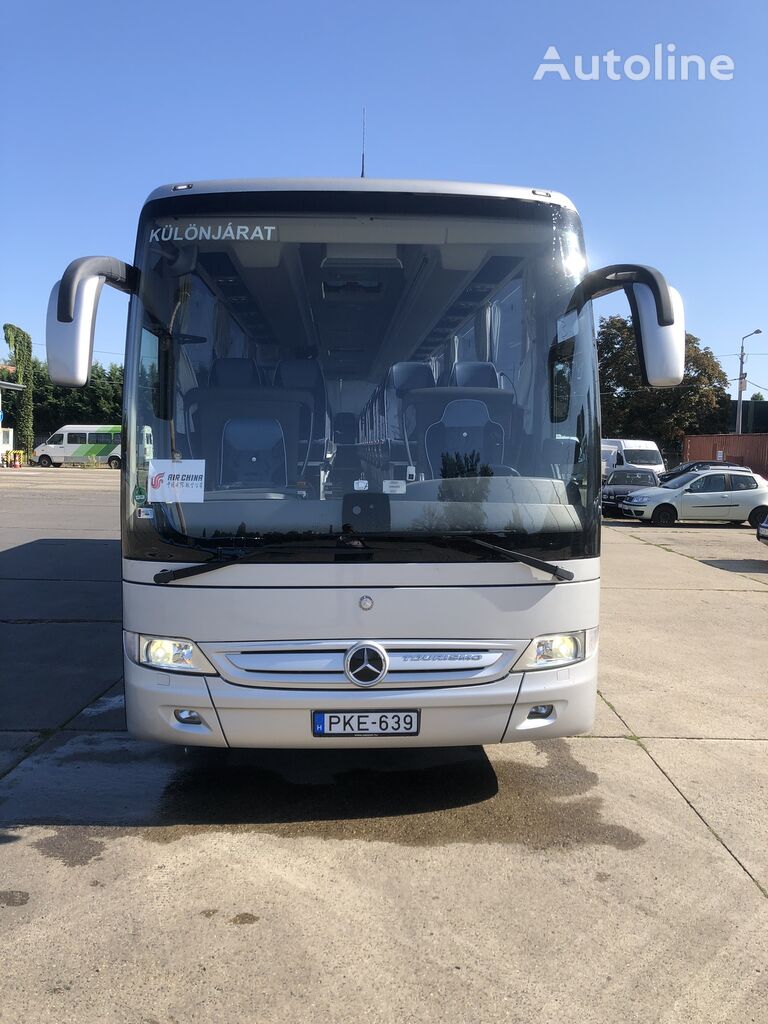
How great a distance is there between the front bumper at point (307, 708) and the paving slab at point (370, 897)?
1.60 ft

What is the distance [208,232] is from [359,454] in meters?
1.27

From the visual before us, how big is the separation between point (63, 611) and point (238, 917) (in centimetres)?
733

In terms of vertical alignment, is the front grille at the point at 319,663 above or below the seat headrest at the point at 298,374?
below

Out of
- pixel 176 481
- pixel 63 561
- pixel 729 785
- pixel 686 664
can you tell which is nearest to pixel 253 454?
pixel 176 481

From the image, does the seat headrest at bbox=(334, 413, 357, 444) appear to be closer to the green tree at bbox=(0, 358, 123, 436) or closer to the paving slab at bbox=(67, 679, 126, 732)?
the paving slab at bbox=(67, 679, 126, 732)

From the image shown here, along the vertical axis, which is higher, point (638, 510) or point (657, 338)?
point (657, 338)

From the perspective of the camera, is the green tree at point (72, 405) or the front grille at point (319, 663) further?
the green tree at point (72, 405)

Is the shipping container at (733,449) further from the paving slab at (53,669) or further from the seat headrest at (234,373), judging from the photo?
the seat headrest at (234,373)

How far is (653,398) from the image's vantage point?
55781 millimetres

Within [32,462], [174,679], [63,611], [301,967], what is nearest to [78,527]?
[63,611]

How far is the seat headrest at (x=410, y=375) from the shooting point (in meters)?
4.29

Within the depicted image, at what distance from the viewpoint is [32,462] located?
63531 mm

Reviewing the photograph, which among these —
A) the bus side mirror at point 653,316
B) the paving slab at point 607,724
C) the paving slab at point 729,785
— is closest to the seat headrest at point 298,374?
the bus side mirror at point 653,316

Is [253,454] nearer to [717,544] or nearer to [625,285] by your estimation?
[625,285]
